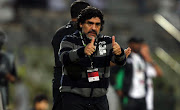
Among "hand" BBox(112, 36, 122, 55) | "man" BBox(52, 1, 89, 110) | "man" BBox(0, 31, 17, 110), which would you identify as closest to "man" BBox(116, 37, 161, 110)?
"man" BBox(0, 31, 17, 110)

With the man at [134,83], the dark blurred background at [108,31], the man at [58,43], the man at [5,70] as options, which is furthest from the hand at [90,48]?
the dark blurred background at [108,31]

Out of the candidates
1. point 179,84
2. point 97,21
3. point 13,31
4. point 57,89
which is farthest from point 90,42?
point 13,31

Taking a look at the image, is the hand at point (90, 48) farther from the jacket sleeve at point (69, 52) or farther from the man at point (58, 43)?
the man at point (58, 43)

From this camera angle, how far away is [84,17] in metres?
6.43

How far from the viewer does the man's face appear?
6.33 m

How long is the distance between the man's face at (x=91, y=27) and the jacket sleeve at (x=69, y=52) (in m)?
0.15

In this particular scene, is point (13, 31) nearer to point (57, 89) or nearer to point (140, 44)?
point (140, 44)

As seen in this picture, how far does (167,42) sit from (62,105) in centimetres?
1169

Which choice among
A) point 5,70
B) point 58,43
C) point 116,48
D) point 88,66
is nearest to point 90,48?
point 116,48

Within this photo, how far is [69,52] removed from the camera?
20.4ft

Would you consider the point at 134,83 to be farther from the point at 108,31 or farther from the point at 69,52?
the point at 108,31

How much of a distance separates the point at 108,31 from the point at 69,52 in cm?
1185

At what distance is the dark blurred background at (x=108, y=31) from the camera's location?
1508cm

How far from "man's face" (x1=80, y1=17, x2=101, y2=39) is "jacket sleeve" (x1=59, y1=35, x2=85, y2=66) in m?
0.15
